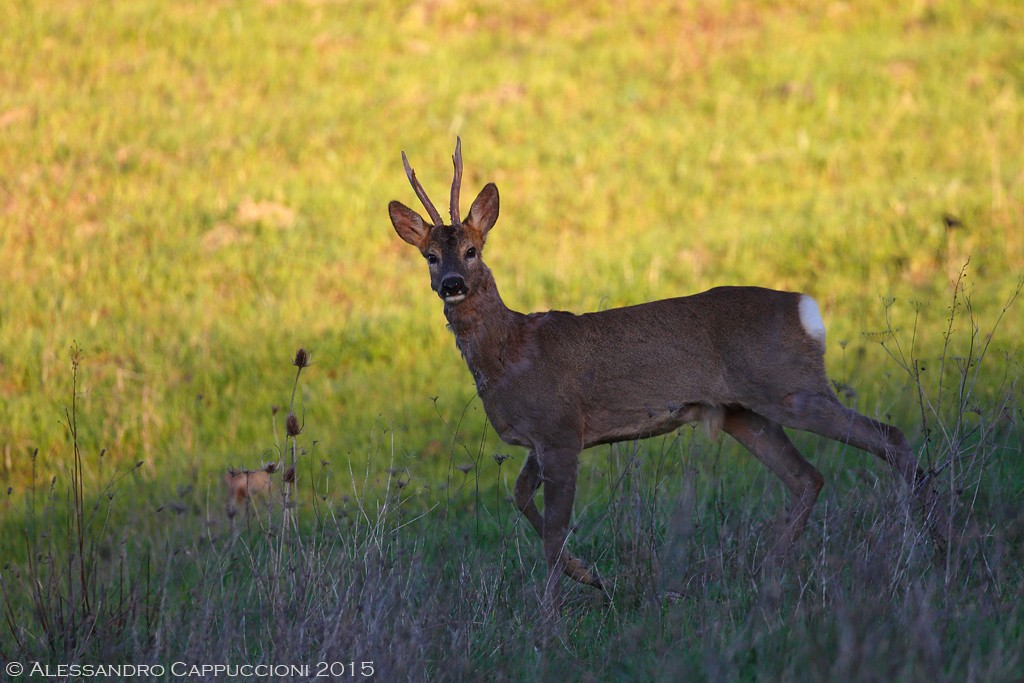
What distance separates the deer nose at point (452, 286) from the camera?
5.16m

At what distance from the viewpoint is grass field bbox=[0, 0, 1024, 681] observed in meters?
4.07

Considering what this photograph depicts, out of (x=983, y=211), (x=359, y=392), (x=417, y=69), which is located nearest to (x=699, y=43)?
(x=417, y=69)

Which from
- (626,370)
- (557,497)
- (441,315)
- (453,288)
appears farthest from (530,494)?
(441,315)

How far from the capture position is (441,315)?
8945 millimetres

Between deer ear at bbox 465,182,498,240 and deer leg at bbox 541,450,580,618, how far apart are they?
3.77 ft

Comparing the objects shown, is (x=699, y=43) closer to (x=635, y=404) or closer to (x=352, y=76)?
(x=352, y=76)

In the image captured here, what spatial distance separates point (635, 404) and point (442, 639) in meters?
1.59

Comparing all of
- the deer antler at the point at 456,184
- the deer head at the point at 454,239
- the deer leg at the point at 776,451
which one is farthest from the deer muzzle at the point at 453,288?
the deer leg at the point at 776,451

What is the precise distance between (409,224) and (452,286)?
1.92 feet

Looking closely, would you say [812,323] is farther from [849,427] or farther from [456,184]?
[456,184]

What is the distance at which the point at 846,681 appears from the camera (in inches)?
124
